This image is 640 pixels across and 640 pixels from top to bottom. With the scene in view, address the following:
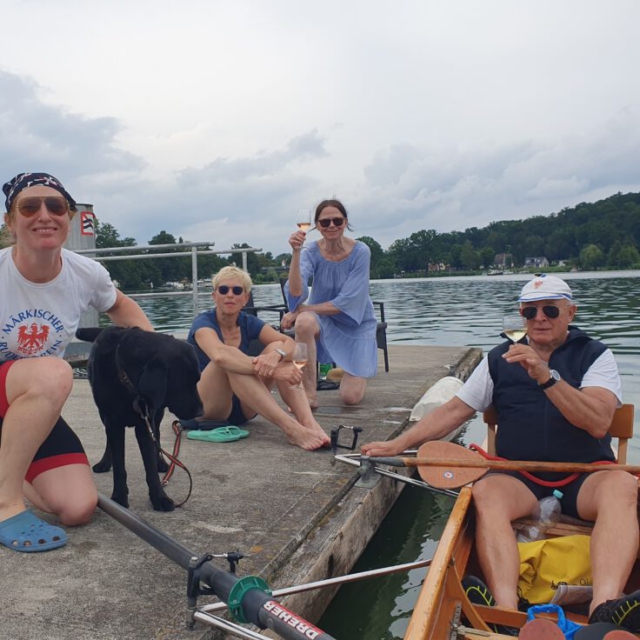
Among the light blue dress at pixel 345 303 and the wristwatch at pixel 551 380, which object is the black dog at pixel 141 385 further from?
the light blue dress at pixel 345 303

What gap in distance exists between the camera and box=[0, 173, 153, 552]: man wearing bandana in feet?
9.72

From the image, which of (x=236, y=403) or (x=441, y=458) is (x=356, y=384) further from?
(x=441, y=458)

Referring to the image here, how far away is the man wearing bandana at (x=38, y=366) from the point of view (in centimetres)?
296

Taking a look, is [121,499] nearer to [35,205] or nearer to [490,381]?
[35,205]

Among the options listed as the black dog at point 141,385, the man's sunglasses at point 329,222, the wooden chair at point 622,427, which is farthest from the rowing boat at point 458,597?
the man's sunglasses at point 329,222

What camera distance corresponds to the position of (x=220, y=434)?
4.91m

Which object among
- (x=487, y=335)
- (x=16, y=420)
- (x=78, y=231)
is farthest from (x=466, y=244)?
(x=16, y=420)

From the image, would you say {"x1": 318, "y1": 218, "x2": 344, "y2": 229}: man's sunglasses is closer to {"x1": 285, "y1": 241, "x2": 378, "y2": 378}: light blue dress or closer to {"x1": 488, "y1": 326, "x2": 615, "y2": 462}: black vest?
{"x1": 285, "y1": 241, "x2": 378, "y2": 378}: light blue dress

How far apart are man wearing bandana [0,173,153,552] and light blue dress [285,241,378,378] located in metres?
2.88

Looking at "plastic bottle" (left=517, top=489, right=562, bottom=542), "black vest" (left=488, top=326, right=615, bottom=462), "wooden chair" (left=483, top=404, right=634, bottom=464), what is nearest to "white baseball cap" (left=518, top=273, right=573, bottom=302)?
"black vest" (left=488, top=326, right=615, bottom=462)

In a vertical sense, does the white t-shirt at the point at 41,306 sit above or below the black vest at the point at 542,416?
above

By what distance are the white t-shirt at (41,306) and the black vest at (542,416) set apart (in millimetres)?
2131

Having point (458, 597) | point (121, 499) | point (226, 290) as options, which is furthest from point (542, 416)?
point (226, 290)

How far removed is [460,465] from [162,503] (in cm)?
149
